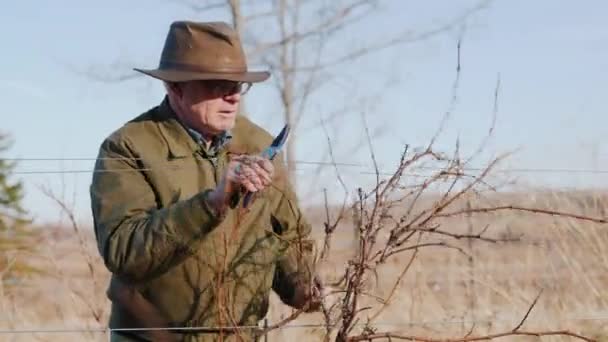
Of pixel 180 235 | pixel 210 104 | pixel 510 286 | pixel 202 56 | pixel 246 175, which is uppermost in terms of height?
pixel 202 56

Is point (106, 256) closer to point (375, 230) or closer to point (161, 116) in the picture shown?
point (161, 116)

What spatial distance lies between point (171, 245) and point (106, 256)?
19 centimetres

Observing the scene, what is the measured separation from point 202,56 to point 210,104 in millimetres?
138

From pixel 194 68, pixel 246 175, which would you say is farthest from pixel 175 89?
pixel 246 175

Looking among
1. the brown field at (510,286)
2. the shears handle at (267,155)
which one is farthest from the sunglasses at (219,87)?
the brown field at (510,286)

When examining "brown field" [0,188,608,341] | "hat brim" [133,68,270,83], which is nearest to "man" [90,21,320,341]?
"hat brim" [133,68,270,83]

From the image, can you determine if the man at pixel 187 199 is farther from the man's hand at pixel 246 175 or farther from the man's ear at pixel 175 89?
the man's hand at pixel 246 175

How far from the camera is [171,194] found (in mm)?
3193

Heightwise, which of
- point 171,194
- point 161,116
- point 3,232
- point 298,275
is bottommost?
point 3,232

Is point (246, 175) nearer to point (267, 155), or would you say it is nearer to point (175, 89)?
point (267, 155)

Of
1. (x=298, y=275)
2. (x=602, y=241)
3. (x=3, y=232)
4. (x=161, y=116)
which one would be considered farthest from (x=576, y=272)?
(x=3, y=232)

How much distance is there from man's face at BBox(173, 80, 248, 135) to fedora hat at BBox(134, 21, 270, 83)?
0.04 m

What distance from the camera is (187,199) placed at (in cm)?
298

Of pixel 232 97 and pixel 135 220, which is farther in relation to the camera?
pixel 232 97
